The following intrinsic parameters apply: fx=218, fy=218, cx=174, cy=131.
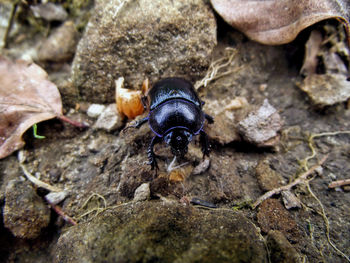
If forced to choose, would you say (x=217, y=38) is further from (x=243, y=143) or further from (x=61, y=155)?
(x=61, y=155)

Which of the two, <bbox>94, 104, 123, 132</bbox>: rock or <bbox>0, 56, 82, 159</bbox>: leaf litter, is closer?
<bbox>0, 56, 82, 159</bbox>: leaf litter

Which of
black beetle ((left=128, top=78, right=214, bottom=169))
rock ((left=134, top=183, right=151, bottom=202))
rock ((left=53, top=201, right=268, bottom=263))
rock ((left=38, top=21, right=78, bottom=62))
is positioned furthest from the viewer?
rock ((left=38, top=21, right=78, bottom=62))

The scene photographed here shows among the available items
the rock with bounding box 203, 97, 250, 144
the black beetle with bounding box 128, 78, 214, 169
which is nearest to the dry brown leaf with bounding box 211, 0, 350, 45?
the rock with bounding box 203, 97, 250, 144

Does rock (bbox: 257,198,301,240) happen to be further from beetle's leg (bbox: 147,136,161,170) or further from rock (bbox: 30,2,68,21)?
rock (bbox: 30,2,68,21)

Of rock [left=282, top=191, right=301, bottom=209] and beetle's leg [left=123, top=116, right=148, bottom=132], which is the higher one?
beetle's leg [left=123, top=116, right=148, bottom=132]

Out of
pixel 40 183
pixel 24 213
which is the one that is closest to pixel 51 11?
pixel 40 183

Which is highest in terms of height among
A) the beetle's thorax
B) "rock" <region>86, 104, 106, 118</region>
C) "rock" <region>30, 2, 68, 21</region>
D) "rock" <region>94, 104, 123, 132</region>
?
"rock" <region>30, 2, 68, 21</region>

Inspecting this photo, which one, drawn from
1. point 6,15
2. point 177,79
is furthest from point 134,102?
point 6,15

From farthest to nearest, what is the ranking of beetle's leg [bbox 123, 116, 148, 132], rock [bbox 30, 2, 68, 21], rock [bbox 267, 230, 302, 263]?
rock [bbox 30, 2, 68, 21], beetle's leg [bbox 123, 116, 148, 132], rock [bbox 267, 230, 302, 263]
